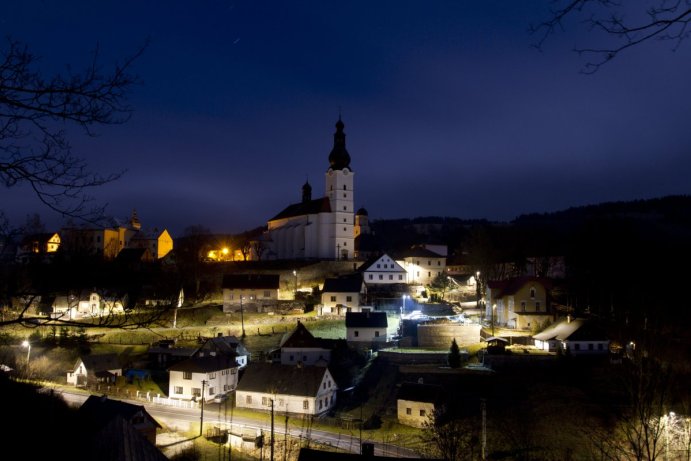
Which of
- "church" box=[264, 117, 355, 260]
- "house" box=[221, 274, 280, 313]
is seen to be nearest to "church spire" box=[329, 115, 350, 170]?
"church" box=[264, 117, 355, 260]

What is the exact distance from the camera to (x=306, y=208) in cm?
6397

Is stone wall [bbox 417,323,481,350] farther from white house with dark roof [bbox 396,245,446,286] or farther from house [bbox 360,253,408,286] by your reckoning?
white house with dark roof [bbox 396,245,446,286]

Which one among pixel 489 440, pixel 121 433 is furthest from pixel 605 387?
pixel 121 433

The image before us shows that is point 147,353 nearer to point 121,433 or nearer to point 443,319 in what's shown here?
point 443,319

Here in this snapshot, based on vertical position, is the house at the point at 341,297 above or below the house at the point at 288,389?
above

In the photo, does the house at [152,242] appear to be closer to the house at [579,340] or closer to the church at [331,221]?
the church at [331,221]

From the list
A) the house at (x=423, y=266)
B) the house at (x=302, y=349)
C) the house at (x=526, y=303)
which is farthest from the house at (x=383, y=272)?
the house at (x=302, y=349)

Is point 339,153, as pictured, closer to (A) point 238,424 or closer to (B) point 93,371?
(B) point 93,371

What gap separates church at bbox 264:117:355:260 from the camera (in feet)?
193

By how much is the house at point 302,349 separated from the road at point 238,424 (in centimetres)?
612

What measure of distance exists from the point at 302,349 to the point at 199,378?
709 centimetres

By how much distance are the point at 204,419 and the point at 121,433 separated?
14286mm

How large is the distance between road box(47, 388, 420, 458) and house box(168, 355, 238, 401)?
3.56 ft

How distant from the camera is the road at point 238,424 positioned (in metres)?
21.6
